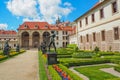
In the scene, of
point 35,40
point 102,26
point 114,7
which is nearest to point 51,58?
point 114,7

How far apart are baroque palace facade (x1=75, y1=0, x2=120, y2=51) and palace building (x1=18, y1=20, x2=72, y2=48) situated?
35.5 m

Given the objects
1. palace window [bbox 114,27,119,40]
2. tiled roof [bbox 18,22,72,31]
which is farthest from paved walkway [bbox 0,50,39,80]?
tiled roof [bbox 18,22,72,31]

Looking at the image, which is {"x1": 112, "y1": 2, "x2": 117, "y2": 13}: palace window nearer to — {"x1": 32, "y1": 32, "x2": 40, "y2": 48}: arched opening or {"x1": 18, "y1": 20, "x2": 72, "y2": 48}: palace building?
{"x1": 18, "y1": 20, "x2": 72, "y2": 48}: palace building

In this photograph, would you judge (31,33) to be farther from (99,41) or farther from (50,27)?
(99,41)

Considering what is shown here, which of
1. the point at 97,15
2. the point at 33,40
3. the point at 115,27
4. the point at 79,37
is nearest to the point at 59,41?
the point at 33,40

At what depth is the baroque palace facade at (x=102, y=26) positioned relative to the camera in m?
21.8

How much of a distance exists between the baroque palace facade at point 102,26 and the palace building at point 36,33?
35.5 meters

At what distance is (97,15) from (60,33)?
4399 centimetres

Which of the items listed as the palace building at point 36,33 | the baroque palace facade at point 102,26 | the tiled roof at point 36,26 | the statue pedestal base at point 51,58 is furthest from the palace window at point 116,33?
the tiled roof at point 36,26

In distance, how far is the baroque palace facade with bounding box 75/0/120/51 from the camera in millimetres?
21837

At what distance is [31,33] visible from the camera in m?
68.3

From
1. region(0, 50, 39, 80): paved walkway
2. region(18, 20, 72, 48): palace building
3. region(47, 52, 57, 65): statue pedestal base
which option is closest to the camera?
region(0, 50, 39, 80): paved walkway

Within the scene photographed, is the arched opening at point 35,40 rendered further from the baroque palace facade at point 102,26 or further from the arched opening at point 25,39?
the baroque palace facade at point 102,26

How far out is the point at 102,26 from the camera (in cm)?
2572
